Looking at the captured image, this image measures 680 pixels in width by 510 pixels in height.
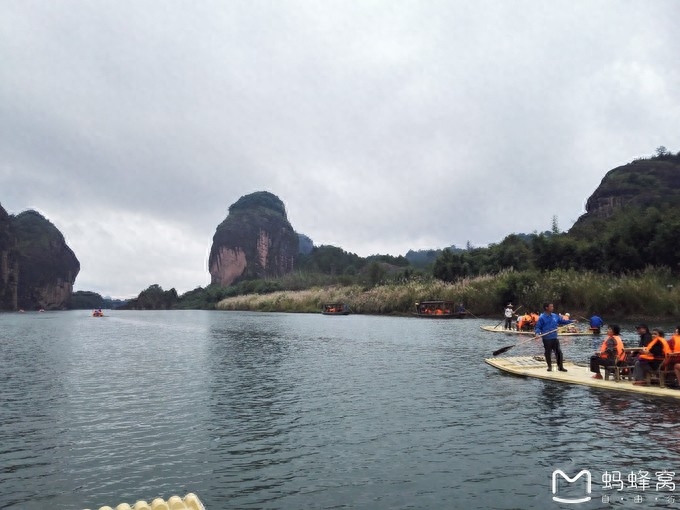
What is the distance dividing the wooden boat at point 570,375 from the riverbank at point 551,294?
99.6ft

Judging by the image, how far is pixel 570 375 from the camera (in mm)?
18609

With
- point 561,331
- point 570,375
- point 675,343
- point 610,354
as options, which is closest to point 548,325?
point 570,375

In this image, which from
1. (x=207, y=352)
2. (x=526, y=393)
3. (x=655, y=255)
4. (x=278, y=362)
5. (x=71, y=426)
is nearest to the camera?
(x=71, y=426)

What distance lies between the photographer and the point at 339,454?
11.1 meters

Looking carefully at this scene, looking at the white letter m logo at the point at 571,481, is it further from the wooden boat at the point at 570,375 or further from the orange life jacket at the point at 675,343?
the orange life jacket at the point at 675,343

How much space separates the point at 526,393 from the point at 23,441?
554 inches

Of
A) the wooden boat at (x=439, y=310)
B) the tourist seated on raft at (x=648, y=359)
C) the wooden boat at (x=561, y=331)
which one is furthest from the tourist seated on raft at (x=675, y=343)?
the wooden boat at (x=439, y=310)

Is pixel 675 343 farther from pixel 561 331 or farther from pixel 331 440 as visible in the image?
pixel 561 331

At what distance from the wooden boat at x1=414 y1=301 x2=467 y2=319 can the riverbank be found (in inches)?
105

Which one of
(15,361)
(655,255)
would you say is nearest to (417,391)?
(15,361)

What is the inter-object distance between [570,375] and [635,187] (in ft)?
417

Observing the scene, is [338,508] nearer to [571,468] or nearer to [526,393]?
[571,468]

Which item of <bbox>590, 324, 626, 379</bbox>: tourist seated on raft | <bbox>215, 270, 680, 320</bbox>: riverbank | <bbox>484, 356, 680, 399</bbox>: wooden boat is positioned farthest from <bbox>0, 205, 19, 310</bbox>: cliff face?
<bbox>590, 324, 626, 379</bbox>: tourist seated on raft

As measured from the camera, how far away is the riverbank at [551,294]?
47.2m
